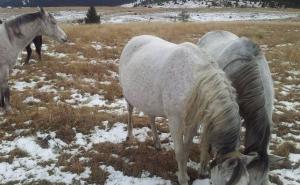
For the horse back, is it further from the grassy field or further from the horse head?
the horse head

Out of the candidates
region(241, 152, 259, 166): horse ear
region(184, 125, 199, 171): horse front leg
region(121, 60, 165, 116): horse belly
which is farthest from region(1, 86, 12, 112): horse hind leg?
region(241, 152, 259, 166): horse ear

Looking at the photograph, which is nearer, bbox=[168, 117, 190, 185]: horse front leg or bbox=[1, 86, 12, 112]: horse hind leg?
bbox=[168, 117, 190, 185]: horse front leg

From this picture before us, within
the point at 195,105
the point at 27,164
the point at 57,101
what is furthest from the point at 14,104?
the point at 195,105

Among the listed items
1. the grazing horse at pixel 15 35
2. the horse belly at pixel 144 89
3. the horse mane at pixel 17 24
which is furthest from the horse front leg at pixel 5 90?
the horse belly at pixel 144 89

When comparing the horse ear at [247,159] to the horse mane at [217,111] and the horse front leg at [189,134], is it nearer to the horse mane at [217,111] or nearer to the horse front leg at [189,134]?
the horse mane at [217,111]

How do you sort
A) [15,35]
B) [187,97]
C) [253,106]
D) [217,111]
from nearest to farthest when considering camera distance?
1. [217,111]
2. [253,106]
3. [187,97]
4. [15,35]

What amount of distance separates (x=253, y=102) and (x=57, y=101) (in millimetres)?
6160

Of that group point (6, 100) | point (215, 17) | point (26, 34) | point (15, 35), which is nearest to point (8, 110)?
point (6, 100)

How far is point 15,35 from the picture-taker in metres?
8.77

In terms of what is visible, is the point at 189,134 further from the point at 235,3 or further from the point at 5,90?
the point at 235,3

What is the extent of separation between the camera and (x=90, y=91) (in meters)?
10.4

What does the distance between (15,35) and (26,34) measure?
315 millimetres

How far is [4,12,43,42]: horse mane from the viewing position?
873cm

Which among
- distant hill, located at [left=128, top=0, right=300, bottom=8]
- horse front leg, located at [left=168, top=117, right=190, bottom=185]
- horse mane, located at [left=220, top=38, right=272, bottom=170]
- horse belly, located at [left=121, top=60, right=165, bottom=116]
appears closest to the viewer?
horse mane, located at [left=220, top=38, right=272, bottom=170]
